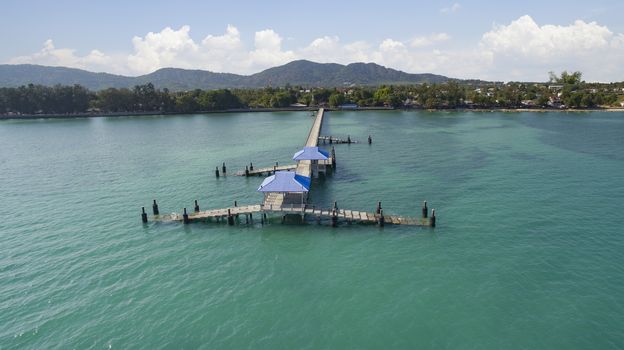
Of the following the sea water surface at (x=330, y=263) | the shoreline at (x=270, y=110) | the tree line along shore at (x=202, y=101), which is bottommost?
the sea water surface at (x=330, y=263)

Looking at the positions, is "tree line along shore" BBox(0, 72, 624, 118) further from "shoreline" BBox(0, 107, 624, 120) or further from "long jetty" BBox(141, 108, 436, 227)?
"long jetty" BBox(141, 108, 436, 227)

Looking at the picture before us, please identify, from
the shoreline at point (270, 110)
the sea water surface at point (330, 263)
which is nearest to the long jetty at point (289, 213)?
the sea water surface at point (330, 263)

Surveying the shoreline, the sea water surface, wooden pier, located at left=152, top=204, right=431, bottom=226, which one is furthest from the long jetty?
the shoreline

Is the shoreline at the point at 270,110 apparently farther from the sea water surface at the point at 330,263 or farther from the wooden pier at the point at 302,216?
the wooden pier at the point at 302,216

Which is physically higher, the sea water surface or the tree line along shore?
the tree line along shore

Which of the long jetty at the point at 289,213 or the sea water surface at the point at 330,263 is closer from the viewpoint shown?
the sea water surface at the point at 330,263

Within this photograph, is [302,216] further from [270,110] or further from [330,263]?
[270,110]

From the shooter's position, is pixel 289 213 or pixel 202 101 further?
pixel 202 101

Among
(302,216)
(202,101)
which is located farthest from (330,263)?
(202,101)

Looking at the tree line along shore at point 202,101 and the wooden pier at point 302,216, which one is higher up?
the tree line along shore at point 202,101

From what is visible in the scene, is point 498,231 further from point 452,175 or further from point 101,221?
point 101,221
